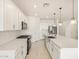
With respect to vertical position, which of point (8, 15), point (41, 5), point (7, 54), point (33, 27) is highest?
point (41, 5)

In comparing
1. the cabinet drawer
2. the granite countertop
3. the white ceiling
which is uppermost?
the white ceiling

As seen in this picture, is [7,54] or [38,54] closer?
[7,54]

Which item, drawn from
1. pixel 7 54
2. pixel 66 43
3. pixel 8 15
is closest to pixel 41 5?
pixel 66 43

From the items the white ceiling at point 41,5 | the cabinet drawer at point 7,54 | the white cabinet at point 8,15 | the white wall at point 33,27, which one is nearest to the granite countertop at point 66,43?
the cabinet drawer at point 7,54

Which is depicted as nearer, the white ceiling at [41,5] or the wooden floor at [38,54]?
the white ceiling at [41,5]

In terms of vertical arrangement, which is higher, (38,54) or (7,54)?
Answer: (7,54)

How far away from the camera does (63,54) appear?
2508 mm

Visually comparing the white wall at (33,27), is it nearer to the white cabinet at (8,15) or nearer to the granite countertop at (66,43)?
the granite countertop at (66,43)

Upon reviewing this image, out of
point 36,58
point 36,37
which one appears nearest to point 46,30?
point 36,37

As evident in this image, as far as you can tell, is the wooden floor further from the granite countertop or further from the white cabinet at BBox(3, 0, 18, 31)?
the white cabinet at BBox(3, 0, 18, 31)

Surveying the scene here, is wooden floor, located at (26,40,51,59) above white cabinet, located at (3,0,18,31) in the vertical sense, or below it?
below

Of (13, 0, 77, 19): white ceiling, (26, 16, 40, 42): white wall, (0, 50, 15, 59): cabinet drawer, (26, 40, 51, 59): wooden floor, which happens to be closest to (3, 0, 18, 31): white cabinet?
(0, 50, 15, 59): cabinet drawer

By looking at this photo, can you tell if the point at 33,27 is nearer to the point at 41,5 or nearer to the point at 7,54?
the point at 41,5

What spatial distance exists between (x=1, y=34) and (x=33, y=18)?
22.2 feet
